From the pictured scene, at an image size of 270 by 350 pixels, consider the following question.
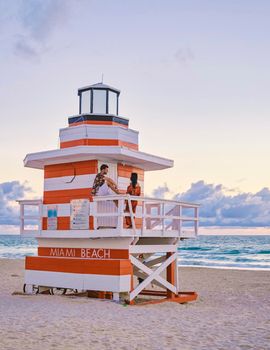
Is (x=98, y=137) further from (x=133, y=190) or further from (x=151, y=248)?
(x=151, y=248)

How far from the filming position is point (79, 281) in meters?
14.1

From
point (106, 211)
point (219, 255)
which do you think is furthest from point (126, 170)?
point (219, 255)

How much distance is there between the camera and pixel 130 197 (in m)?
13.3

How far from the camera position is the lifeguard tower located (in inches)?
539

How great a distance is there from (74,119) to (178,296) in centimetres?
577

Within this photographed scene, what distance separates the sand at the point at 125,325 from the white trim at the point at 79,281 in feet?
1.19

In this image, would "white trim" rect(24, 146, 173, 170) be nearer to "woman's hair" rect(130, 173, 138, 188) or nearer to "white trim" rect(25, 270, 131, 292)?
"woman's hair" rect(130, 173, 138, 188)

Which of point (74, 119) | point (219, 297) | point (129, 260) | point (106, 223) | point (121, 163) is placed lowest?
point (219, 297)

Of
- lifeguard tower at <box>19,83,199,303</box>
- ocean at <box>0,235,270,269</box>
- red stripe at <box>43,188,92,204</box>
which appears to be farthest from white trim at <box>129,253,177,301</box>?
ocean at <box>0,235,270,269</box>

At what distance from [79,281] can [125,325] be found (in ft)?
13.3

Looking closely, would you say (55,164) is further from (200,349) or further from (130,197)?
(200,349)

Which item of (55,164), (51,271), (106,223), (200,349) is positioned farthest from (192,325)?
(55,164)

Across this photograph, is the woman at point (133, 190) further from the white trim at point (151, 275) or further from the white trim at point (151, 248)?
the white trim at point (151, 275)

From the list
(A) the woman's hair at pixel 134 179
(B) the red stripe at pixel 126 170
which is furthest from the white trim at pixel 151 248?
(B) the red stripe at pixel 126 170
